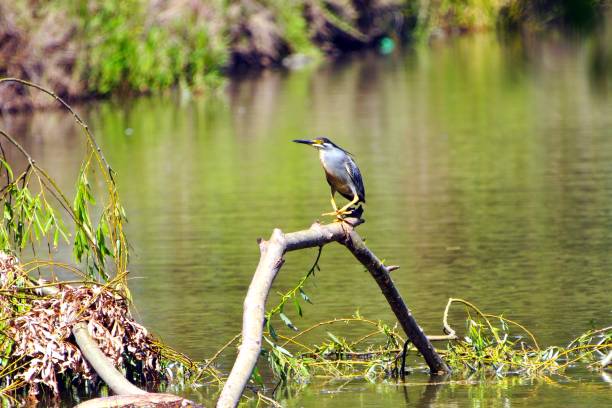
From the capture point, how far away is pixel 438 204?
15359 mm

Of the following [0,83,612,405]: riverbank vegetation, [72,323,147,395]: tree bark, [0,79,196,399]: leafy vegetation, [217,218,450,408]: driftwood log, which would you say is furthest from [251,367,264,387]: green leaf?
[217,218,450,408]: driftwood log

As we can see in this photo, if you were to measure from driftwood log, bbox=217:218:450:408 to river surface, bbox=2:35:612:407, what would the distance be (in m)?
0.53

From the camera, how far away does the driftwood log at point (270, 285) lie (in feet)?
21.6

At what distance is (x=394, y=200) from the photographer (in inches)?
621

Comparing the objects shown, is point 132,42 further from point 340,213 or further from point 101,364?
point 340,213

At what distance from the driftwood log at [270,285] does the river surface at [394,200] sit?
0.53 meters

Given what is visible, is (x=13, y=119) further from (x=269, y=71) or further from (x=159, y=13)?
(x=269, y=71)

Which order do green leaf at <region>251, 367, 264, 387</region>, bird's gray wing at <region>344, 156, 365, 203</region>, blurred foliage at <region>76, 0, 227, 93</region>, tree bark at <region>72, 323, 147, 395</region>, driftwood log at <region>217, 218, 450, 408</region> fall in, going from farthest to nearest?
blurred foliage at <region>76, 0, 227, 93</region>, bird's gray wing at <region>344, 156, 365, 203</region>, green leaf at <region>251, 367, 264, 387</region>, tree bark at <region>72, 323, 147, 395</region>, driftwood log at <region>217, 218, 450, 408</region>

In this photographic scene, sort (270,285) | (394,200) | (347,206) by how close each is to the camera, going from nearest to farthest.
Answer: (270,285)
(347,206)
(394,200)

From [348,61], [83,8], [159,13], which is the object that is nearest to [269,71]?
[348,61]

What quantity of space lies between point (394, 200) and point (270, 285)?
8891 mm

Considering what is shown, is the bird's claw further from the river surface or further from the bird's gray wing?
the river surface

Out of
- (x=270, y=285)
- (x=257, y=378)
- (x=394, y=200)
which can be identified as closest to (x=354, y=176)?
(x=270, y=285)

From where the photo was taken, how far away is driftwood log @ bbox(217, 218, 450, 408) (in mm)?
6590
